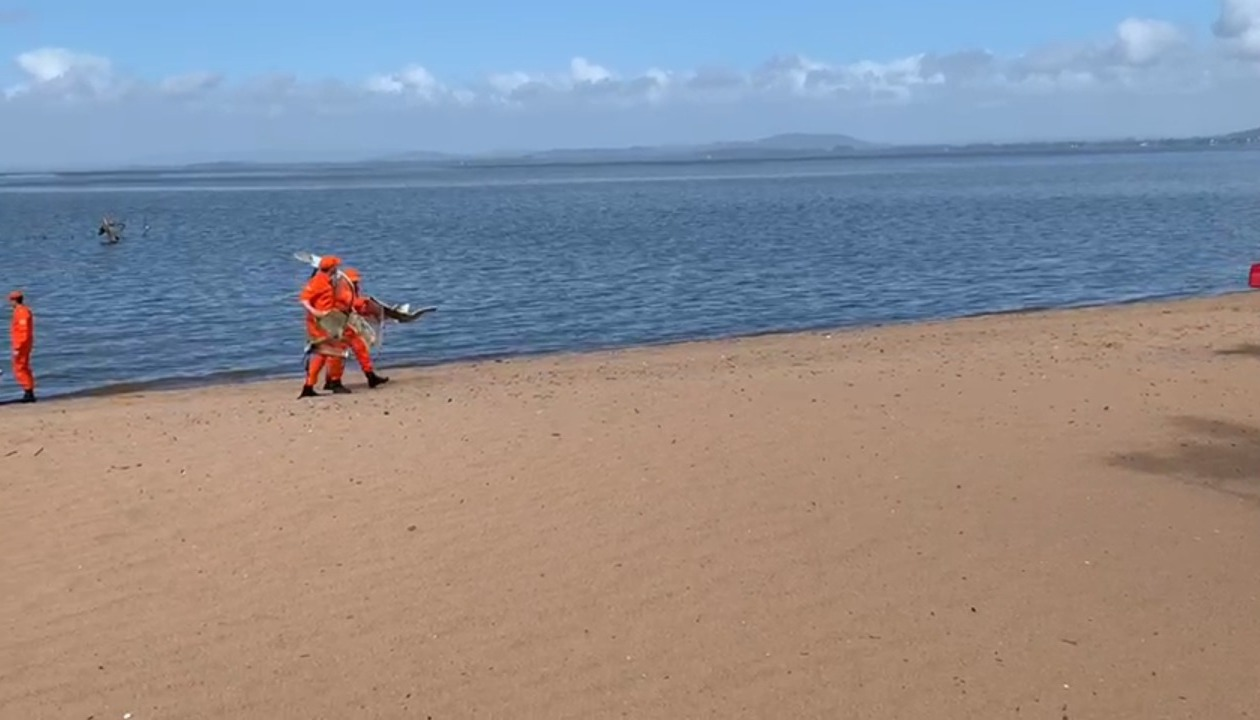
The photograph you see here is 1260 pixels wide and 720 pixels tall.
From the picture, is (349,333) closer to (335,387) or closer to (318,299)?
(318,299)

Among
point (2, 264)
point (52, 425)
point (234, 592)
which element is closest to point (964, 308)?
point (52, 425)

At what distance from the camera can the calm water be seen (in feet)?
71.6

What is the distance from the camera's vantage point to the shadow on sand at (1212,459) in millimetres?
9078

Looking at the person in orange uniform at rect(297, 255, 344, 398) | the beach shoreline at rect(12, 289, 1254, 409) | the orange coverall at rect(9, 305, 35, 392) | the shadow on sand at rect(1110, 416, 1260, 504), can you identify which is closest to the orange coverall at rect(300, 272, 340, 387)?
the person in orange uniform at rect(297, 255, 344, 398)

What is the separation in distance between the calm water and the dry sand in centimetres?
727

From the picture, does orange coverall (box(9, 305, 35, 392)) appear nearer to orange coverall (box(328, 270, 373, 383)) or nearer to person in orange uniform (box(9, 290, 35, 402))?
person in orange uniform (box(9, 290, 35, 402))

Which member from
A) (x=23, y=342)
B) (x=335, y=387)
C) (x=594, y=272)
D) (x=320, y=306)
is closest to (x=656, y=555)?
(x=320, y=306)

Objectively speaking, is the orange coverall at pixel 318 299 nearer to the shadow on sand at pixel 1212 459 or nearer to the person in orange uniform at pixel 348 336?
the person in orange uniform at pixel 348 336

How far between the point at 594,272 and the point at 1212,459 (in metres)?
23.6

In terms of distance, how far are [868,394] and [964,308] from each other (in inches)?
497

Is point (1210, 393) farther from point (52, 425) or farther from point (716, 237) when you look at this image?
point (716, 237)

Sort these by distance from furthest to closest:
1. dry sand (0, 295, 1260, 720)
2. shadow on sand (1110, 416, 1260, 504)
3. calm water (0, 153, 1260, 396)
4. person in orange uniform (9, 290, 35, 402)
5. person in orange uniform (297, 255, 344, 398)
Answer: calm water (0, 153, 1260, 396)
person in orange uniform (9, 290, 35, 402)
person in orange uniform (297, 255, 344, 398)
shadow on sand (1110, 416, 1260, 504)
dry sand (0, 295, 1260, 720)

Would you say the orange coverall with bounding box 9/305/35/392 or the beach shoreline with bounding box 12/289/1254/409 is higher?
the orange coverall with bounding box 9/305/35/392

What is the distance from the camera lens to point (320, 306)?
1433 cm
